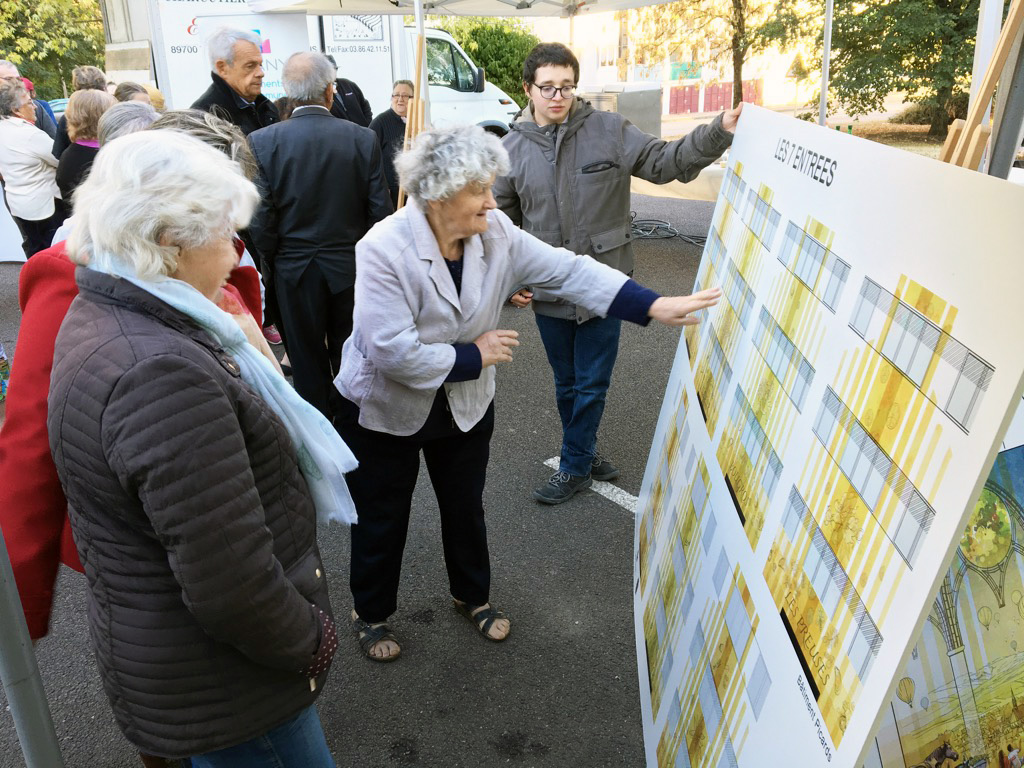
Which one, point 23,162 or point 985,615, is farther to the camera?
point 23,162

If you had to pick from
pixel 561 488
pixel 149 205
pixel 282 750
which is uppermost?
pixel 149 205

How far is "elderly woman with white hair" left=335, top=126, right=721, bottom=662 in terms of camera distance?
2291 millimetres

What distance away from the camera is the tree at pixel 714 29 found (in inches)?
575

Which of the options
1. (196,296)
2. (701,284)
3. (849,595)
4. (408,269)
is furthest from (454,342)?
(849,595)

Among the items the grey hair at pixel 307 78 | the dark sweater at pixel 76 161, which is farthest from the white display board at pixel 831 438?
the dark sweater at pixel 76 161

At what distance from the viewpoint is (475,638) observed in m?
3.00

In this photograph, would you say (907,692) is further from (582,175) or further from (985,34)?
(582,175)

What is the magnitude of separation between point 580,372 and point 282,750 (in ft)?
7.51

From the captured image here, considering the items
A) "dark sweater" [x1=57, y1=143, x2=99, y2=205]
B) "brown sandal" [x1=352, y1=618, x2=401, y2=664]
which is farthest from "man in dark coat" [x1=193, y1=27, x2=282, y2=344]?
"brown sandal" [x1=352, y1=618, x2=401, y2=664]

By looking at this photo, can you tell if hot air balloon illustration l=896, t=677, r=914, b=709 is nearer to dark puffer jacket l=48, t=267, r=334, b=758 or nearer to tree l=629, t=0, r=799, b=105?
dark puffer jacket l=48, t=267, r=334, b=758

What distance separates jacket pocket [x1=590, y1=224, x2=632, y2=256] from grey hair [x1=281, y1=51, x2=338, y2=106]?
1514mm

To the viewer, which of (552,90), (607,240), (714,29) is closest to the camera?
(552,90)

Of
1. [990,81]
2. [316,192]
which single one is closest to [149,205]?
[990,81]

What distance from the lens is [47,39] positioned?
22.5 metres
